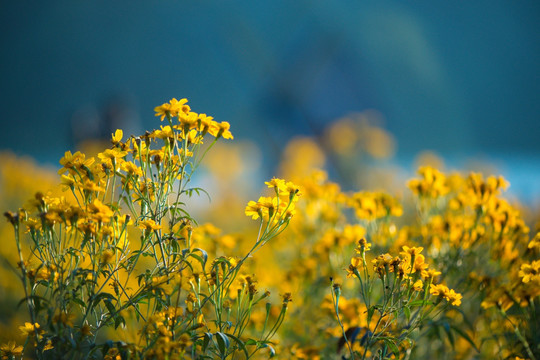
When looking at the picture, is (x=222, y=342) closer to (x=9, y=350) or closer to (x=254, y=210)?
(x=254, y=210)

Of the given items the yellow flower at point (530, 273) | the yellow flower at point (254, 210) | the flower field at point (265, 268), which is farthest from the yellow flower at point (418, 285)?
the yellow flower at point (254, 210)

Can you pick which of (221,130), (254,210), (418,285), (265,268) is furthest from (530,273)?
(265,268)

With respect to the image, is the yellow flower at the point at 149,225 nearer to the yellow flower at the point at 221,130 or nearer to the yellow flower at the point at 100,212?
the yellow flower at the point at 100,212

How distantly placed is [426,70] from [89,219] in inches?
410

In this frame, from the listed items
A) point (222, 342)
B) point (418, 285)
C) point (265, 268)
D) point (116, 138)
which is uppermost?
point (265, 268)

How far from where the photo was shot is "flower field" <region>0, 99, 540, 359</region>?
1.24 m

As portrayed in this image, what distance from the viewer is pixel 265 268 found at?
9.45 ft

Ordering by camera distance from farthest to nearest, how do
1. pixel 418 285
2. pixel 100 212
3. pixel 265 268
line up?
pixel 265 268 < pixel 418 285 < pixel 100 212

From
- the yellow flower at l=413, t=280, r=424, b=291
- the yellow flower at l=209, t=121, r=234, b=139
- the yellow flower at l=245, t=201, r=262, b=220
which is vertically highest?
the yellow flower at l=209, t=121, r=234, b=139

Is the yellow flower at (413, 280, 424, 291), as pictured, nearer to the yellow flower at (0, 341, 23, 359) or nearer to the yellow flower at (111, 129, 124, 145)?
the yellow flower at (111, 129, 124, 145)

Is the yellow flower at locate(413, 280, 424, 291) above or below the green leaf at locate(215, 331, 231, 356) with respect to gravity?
above

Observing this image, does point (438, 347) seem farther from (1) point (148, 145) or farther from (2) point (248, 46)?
(2) point (248, 46)

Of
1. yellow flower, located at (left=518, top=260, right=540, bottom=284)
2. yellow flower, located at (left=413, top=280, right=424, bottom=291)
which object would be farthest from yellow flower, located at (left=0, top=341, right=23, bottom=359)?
yellow flower, located at (left=518, top=260, right=540, bottom=284)

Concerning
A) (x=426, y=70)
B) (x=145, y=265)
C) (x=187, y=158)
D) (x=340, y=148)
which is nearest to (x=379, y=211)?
(x=187, y=158)
